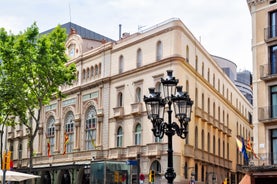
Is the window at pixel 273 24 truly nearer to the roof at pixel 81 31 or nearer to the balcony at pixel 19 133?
the roof at pixel 81 31

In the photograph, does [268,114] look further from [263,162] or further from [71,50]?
[71,50]

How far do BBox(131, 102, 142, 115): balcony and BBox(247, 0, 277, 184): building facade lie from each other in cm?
1215

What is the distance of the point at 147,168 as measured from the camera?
42.2 m

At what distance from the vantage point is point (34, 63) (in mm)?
40312

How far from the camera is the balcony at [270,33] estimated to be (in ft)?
110

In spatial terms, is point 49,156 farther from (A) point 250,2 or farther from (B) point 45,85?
(A) point 250,2

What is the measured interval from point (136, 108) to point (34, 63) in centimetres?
944

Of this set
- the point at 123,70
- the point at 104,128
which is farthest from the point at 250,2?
the point at 104,128

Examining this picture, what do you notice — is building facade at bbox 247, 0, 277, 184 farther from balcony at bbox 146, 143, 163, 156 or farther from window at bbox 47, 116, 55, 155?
window at bbox 47, 116, 55, 155

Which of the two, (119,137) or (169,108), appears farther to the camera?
(119,137)

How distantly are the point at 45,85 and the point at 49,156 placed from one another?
15.2 meters

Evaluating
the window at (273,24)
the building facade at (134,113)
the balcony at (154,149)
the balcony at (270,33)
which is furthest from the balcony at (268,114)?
the balcony at (154,149)

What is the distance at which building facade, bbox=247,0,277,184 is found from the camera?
32.4m

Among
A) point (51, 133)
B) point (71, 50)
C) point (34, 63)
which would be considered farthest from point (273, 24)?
point (51, 133)
